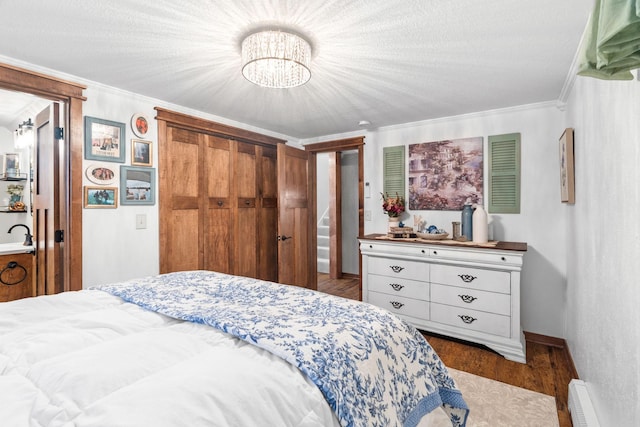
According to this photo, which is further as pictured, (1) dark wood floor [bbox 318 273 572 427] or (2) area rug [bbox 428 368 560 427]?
(1) dark wood floor [bbox 318 273 572 427]

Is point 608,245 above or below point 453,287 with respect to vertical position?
above

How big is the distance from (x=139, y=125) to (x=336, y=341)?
256 cm

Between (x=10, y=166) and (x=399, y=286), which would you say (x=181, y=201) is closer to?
(x=399, y=286)

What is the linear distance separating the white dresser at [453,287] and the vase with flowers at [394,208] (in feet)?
1.20

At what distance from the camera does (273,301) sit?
157 cm

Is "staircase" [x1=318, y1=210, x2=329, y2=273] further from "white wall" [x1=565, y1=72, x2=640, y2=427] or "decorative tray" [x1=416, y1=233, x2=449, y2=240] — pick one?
"white wall" [x1=565, y1=72, x2=640, y2=427]

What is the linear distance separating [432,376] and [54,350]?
4.80 ft

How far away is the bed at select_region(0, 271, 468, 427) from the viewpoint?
29.8 inches

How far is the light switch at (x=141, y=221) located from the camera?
2.74 meters

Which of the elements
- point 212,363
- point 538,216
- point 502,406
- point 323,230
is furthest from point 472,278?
point 323,230

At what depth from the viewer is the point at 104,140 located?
2.53 meters

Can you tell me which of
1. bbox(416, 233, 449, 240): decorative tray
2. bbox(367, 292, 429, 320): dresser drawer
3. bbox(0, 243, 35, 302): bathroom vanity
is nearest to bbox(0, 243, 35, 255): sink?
bbox(0, 243, 35, 302): bathroom vanity

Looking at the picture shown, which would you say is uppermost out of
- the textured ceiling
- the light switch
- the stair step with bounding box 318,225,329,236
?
the textured ceiling

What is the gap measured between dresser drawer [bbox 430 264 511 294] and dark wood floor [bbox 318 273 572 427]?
1.82 ft
